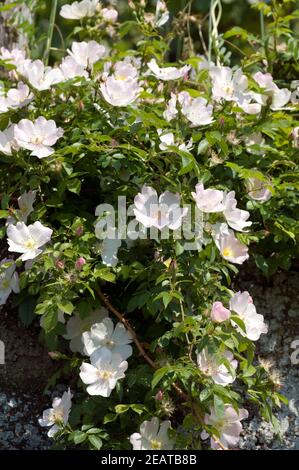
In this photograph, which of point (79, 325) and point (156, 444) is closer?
point (156, 444)

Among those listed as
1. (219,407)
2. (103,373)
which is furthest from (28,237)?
(219,407)

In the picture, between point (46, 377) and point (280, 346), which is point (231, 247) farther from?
point (46, 377)

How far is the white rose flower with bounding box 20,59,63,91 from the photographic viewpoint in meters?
1.87

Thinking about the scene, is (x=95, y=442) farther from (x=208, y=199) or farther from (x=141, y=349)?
(x=208, y=199)

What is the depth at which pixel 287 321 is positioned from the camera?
1.97 m

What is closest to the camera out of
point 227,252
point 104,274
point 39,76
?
point 104,274

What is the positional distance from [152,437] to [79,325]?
12.2 inches

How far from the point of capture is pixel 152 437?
63.2 inches

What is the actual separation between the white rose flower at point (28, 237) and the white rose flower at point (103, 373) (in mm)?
260

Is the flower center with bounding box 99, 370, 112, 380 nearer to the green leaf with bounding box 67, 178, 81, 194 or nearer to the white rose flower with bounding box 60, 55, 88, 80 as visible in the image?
the green leaf with bounding box 67, 178, 81, 194

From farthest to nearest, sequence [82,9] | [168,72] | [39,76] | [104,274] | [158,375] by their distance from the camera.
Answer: [82,9] → [168,72] → [39,76] → [104,274] → [158,375]

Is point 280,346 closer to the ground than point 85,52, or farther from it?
closer to the ground

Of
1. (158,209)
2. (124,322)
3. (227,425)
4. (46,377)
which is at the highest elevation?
(158,209)
